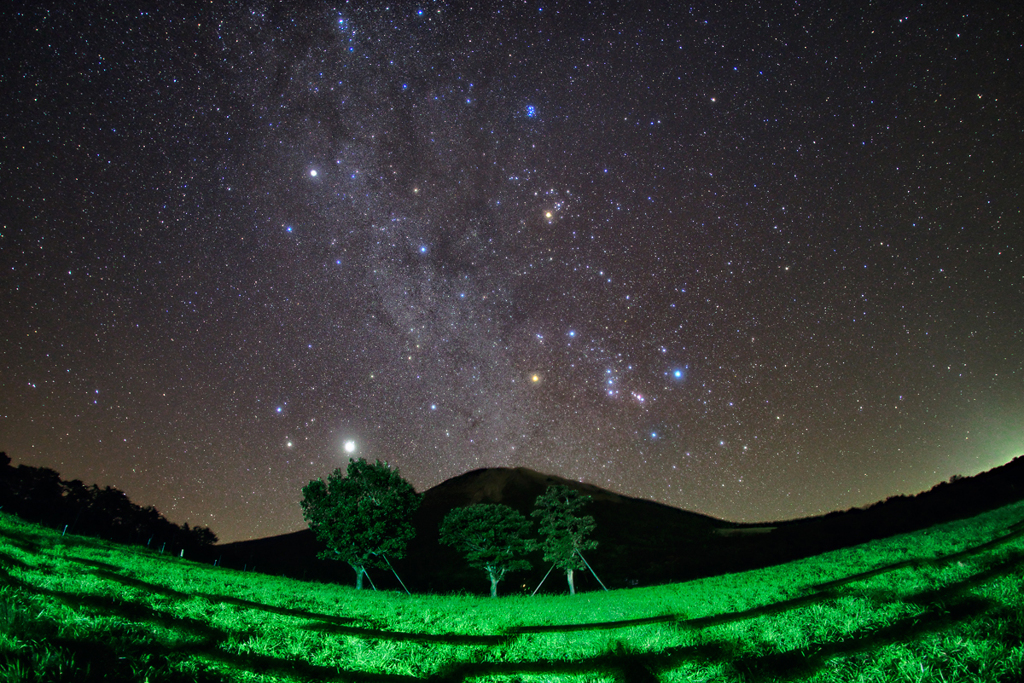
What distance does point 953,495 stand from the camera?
64125mm

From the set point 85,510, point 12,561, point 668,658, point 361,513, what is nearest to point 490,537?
point 361,513

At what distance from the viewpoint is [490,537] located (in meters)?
44.2

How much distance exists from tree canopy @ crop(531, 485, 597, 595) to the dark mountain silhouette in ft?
75.0

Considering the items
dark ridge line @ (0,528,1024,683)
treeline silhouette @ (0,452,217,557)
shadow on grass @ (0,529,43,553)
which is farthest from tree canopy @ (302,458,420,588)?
treeline silhouette @ (0,452,217,557)

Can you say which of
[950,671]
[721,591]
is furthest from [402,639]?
[721,591]

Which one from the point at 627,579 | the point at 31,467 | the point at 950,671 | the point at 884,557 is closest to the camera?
the point at 950,671

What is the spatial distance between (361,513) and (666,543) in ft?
316

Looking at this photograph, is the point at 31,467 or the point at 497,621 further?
the point at 31,467

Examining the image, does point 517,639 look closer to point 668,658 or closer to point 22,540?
point 668,658

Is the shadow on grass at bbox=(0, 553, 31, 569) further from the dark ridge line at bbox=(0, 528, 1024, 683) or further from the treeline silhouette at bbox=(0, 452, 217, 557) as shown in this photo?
the treeline silhouette at bbox=(0, 452, 217, 557)

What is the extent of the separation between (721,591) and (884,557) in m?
6.28

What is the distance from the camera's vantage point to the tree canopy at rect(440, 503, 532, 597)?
44.0 meters

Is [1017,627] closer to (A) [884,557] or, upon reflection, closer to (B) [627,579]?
(A) [884,557]

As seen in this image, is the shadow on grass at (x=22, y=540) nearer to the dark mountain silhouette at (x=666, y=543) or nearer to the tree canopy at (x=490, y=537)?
the dark mountain silhouette at (x=666, y=543)
